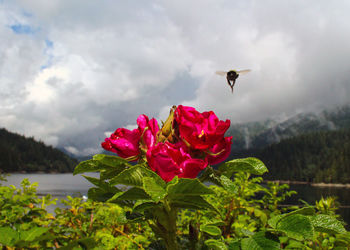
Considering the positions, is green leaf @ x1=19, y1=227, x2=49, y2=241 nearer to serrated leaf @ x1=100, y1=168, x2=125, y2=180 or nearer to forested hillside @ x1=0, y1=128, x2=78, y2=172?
serrated leaf @ x1=100, y1=168, x2=125, y2=180

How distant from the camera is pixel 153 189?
1021mm

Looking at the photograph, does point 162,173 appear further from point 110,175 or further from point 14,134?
point 14,134

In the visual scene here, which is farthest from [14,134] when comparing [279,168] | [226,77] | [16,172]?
[226,77]

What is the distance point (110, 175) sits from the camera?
1405 millimetres

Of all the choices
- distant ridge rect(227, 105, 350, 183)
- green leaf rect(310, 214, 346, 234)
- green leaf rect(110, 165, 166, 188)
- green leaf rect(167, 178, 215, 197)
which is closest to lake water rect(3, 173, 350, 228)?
green leaf rect(310, 214, 346, 234)

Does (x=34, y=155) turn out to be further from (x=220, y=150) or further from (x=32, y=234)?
(x=220, y=150)

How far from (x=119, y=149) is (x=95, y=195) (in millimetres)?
379

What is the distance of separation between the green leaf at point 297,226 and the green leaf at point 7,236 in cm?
166


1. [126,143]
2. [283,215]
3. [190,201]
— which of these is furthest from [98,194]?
[283,215]

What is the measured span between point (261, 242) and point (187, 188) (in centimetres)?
54

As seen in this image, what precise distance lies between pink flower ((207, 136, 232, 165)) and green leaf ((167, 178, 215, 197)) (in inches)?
14.8

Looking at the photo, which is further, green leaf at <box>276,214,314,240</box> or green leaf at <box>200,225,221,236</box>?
green leaf at <box>200,225,221,236</box>

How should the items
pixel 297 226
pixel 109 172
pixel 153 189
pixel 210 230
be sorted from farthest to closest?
pixel 210 230 < pixel 109 172 < pixel 297 226 < pixel 153 189

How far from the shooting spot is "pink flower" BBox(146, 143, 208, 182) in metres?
1.22
